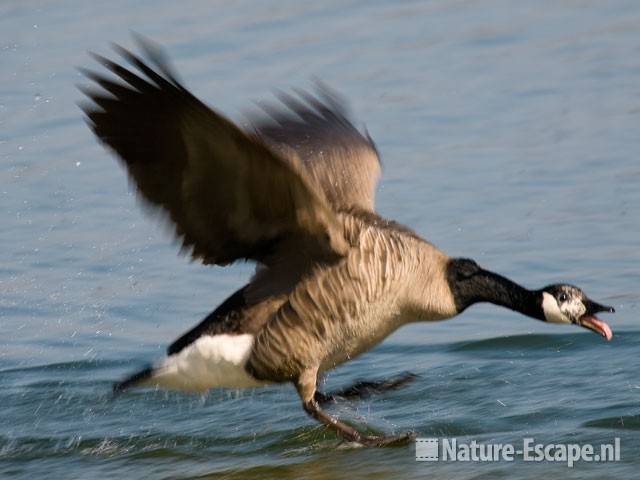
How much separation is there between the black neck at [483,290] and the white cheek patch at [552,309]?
1.5 inches

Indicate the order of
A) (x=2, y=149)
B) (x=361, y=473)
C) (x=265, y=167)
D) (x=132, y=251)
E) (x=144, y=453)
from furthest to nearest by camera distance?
(x=2, y=149) → (x=132, y=251) → (x=144, y=453) → (x=361, y=473) → (x=265, y=167)

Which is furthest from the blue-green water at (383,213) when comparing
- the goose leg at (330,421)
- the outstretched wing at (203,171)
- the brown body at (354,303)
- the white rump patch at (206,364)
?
the outstretched wing at (203,171)

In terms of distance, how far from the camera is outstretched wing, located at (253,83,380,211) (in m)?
8.53

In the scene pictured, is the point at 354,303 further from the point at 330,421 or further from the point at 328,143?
the point at 328,143

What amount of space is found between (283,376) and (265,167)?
55.8 inches

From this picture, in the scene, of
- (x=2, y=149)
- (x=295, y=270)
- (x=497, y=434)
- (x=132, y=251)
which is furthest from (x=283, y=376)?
(x=2, y=149)

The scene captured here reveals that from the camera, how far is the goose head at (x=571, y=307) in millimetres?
8047

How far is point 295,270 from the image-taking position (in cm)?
805

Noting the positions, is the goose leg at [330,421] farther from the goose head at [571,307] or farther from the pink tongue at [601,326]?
the pink tongue at [601,326]

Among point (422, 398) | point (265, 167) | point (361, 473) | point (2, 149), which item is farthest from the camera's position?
point (2, 149)

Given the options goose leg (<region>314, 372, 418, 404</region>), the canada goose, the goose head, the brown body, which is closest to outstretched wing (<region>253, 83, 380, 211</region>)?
the canada goose

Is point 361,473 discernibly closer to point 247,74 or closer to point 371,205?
point 371,205

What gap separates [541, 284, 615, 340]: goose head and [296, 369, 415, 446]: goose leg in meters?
0.92

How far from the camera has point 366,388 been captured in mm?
8453
